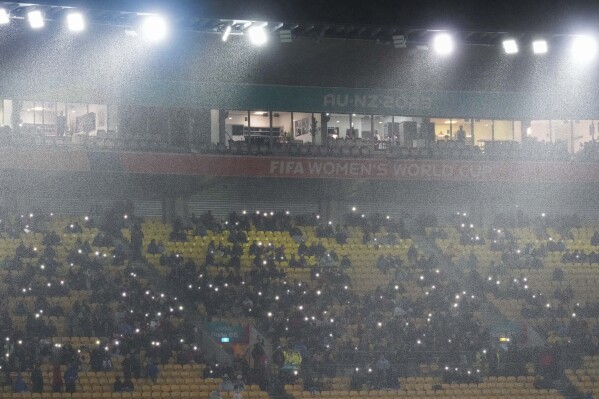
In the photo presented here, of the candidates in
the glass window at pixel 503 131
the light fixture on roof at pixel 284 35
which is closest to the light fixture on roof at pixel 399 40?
the light fixture on roof at pixel 284 35

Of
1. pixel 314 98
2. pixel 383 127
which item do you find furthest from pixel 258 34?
pixel 383 127

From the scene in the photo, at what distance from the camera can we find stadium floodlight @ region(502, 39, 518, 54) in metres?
15.0

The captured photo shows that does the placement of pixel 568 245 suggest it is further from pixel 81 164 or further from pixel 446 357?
pixel 81 164

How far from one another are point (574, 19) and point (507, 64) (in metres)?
17.8

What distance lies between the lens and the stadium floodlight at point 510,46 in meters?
15.0

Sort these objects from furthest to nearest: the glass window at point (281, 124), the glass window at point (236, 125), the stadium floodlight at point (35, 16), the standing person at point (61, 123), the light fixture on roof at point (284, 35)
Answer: the glass window at point (281, 124) → the glass window at point (236, 125) → the standing person at point (61, 123) → the stadium floodlight at point (35, 16) → the light fixture on roof at point (284, 35)

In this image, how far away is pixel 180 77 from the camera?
29781 millimetres

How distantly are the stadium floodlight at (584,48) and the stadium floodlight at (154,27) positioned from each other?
5.00 m

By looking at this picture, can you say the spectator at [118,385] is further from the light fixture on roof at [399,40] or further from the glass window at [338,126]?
the glass window at [338,126]

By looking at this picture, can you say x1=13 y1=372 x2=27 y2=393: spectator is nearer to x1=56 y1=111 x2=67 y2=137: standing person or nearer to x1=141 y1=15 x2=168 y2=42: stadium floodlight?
x1=141 y1=15 x2=168 y2=42: stadium floodlight

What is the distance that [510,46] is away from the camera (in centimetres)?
1508

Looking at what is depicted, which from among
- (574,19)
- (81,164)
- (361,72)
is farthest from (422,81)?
(574,19)

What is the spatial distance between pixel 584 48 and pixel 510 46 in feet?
4.07

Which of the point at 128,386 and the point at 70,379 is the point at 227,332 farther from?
the point at 70,379
